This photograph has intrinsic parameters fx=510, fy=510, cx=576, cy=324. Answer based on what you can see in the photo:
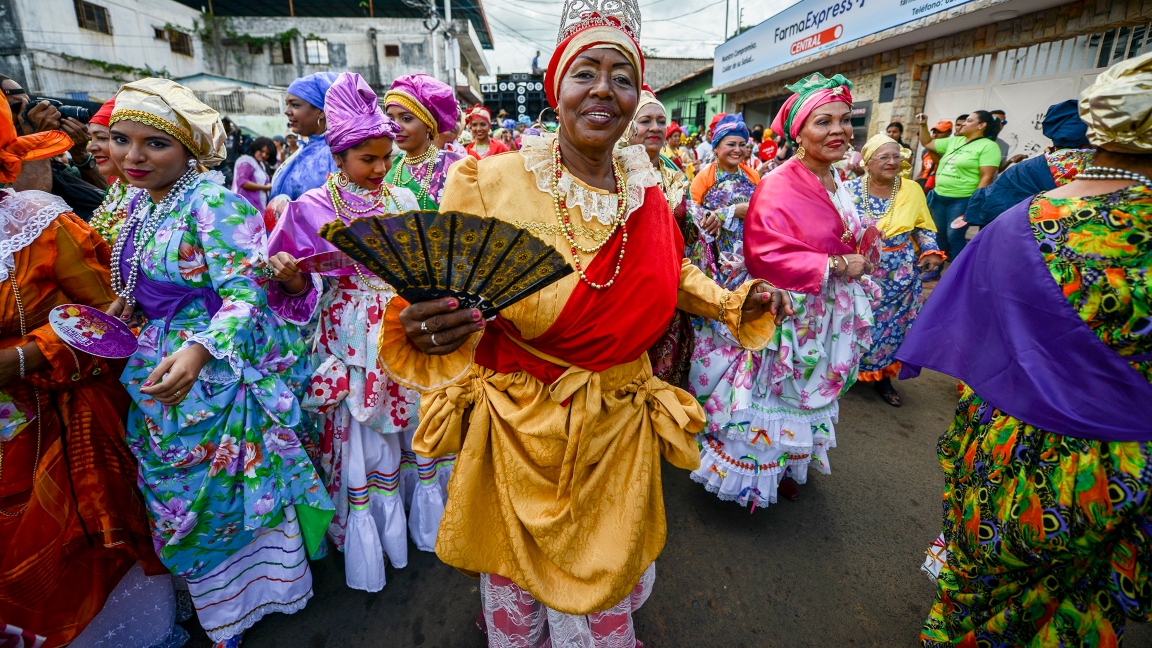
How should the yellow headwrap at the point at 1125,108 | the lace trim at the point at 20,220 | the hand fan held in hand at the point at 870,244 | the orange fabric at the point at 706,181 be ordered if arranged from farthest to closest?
the orange fabric at the point at 706,181 → the hand fan held in hand at the point at 870,244 → the lace trim at the point at 20,220 → the yellow headwrap at the point at 1125,108

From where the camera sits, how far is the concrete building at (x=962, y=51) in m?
7.11

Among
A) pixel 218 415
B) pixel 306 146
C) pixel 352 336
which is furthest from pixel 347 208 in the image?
pixel 306 146

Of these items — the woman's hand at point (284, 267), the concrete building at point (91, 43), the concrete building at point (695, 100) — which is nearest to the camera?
the woman's hand at point (284, 267)

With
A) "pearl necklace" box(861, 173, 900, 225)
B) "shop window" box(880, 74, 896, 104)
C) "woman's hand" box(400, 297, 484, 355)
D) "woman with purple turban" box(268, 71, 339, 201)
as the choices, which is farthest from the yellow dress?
"shop window" box(880, 74, 896, 104)

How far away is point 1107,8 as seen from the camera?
6723 millimetres

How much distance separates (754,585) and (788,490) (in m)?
0.82

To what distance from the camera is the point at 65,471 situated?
1976mm

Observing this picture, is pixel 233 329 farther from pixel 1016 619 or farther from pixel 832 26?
pixel 832 26

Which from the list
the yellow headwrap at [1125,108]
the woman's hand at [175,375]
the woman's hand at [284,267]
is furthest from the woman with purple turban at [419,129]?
the yellow headwrap at [1125,108]

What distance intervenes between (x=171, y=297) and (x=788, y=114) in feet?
10.6

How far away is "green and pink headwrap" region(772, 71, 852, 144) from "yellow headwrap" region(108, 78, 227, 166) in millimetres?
2807

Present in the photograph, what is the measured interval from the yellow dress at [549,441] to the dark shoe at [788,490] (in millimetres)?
1840

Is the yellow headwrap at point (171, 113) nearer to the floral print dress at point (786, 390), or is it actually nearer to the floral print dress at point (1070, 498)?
the floral print dress at point (786, 390)

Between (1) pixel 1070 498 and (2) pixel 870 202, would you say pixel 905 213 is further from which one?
(1) pixel 1070 498
